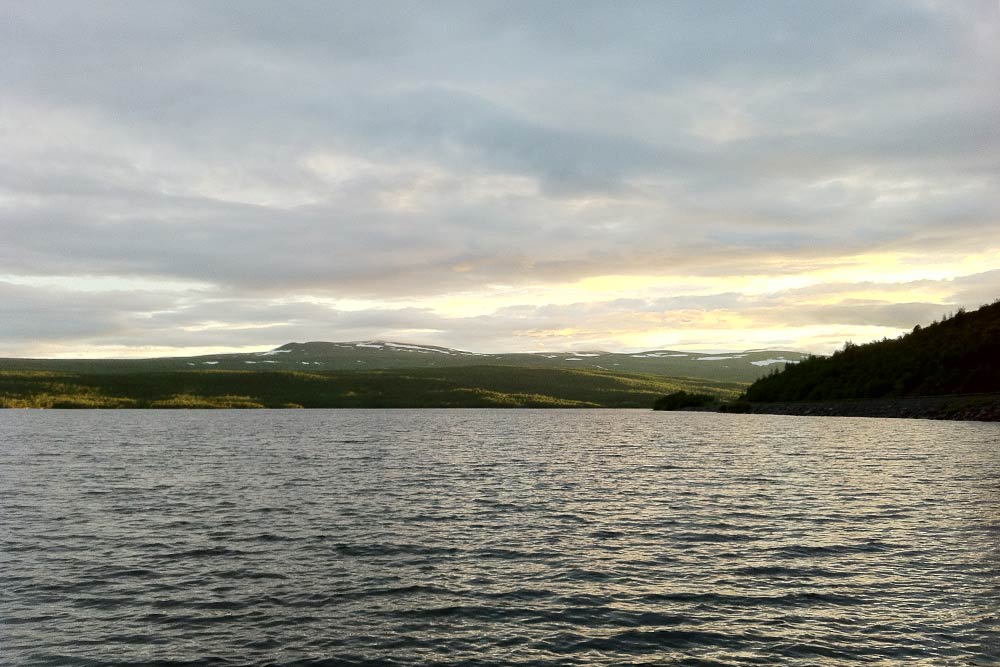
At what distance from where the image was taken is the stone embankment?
11106cm

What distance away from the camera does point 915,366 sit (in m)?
143

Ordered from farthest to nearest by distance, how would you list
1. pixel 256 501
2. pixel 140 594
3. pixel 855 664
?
pixel 256 501, pixel 140 594, pixel 855 664

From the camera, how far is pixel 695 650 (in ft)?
54.2

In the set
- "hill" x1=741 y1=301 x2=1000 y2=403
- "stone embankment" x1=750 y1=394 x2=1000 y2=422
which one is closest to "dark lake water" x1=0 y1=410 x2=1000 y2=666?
"stone embankment" x1=750 y1=394 x2=1000 y2=422

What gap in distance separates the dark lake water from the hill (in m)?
90.8

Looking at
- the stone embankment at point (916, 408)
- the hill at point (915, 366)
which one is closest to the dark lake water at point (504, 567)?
the stone embankment at point (916, 408)

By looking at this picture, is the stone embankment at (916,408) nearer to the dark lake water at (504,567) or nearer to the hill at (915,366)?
the hill at (915,366)

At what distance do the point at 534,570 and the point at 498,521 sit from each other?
920cm

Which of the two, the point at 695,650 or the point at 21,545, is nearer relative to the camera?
the point at 695,650

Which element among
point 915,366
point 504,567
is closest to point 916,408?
Result: point 915,366

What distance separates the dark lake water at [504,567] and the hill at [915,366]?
9080cm

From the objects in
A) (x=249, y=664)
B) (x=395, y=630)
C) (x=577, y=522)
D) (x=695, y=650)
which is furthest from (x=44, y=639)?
(x=577, y=522)

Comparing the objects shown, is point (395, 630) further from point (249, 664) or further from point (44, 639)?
point (44, 639)

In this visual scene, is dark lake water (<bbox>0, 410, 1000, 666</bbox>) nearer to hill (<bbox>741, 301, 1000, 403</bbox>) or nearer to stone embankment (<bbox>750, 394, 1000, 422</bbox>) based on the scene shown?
stone embankment (<bbox>750, 394, 1000, 422</bbox>)
